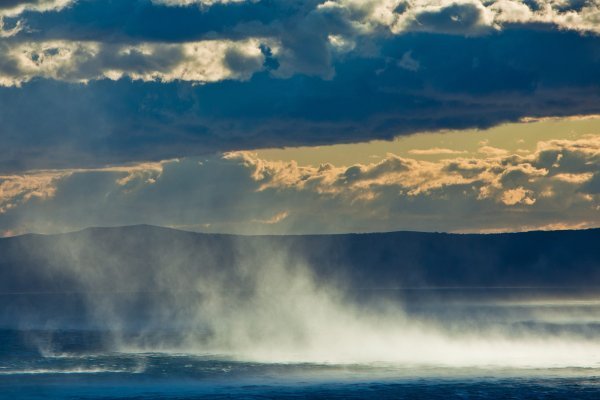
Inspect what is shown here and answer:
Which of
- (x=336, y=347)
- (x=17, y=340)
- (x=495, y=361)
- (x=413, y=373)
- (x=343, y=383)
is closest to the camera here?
(x=343, y=383)

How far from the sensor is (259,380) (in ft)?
393

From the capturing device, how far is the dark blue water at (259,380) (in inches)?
4336

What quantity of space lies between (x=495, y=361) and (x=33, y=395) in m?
51.1

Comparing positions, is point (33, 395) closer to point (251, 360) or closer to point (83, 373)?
point (83, 373)

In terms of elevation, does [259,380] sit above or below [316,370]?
below

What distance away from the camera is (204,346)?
16125 cm

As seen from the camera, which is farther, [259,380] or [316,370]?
[316,370]

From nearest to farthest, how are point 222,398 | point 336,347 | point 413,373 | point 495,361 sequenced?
point 222,398
point 413,373
point 495,361
point 336,347

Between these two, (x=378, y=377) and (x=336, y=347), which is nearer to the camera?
(x=378, y=377)

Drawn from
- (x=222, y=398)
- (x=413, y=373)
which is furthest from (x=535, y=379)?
(x=222, y=398)

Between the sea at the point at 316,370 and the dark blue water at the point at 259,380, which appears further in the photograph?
the sea at the point at 316,370

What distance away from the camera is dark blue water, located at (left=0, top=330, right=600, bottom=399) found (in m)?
110

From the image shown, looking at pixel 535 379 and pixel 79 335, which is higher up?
pixel 79 335

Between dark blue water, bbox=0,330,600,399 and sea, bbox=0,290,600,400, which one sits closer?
dark blue water, bbox=0,330,600,399
